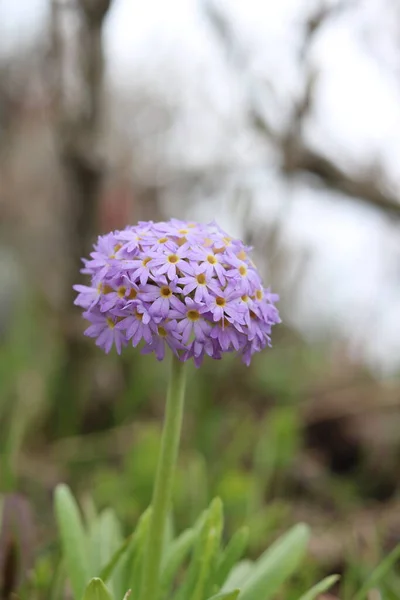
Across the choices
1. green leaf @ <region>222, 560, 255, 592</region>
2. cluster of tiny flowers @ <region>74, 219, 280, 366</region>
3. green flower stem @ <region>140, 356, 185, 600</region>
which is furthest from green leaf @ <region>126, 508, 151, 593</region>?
cluster of tiny flowers @ <region>74, 219, 280, 366</region>

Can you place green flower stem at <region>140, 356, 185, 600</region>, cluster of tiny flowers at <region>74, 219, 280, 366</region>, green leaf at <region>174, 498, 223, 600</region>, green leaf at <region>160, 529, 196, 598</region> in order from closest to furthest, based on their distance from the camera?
1. cluster of tiny flowers at <region>74, 219, 280, 366</region>
2. green flower stem at <region>140, 356, 185, 600</region>
3. green leaf at <region>174, 498, 223, 600</region>
4. green leaf at <region>160, 529, 196, 598</region>

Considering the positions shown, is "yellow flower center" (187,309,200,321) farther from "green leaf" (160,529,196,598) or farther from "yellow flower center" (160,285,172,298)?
"green leaf" (160,529,196,598)

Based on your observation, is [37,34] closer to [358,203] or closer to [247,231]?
[247,231]

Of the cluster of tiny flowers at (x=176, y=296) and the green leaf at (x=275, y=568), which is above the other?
the cluster of tiny flowers at (x=176, y=296)

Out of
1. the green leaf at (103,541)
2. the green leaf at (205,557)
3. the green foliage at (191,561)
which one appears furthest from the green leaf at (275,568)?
the green leaf at (103,541)

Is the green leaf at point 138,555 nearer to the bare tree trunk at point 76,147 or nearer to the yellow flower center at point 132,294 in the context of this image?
the yellow flower center at point 132,294

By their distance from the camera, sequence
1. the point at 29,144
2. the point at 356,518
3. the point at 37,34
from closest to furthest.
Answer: the point at 356,518
the point at 37,34
the point at 29,144

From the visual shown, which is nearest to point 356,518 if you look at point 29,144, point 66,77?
point 66,77
